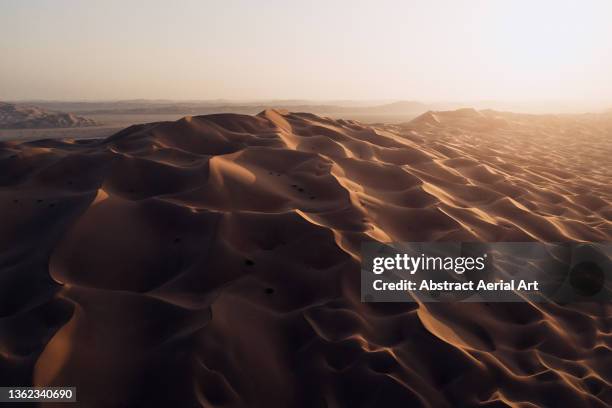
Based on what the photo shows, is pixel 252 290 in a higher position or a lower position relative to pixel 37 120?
higher

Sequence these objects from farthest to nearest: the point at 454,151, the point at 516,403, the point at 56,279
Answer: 1. the point at 454,151
2. the point at 56,279
3. the point at 516,403

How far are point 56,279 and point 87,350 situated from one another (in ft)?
2.47

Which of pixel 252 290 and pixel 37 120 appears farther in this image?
pixel 37 120

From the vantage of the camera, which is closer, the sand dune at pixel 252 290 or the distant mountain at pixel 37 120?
the sand dune at pixel 252 290

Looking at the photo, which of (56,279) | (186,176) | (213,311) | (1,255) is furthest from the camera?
(186,176)

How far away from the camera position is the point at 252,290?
319 cm

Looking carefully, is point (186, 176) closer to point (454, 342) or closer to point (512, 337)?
point (454, 342)

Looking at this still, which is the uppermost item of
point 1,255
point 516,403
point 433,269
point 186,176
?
point 186,176

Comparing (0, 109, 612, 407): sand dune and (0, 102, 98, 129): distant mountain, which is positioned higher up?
(0, 109, 612, 407): sand dune

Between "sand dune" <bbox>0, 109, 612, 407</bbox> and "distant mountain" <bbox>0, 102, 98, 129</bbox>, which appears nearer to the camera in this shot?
"sand dune" <bbox>0, 109, 612, 407</bbox>

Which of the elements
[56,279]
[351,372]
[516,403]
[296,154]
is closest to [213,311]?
[351,372]

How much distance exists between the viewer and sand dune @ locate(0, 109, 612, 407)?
8.29 feet

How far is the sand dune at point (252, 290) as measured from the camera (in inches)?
99.4

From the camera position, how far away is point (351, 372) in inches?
102
